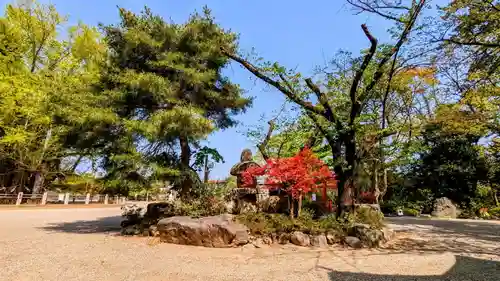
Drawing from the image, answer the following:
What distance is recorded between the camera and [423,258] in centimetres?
518

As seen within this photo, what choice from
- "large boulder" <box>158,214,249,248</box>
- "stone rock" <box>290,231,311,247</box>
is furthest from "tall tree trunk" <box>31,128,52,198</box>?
"stone rock" <box>290,231,311,247</box>

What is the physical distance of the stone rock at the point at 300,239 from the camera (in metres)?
6.22

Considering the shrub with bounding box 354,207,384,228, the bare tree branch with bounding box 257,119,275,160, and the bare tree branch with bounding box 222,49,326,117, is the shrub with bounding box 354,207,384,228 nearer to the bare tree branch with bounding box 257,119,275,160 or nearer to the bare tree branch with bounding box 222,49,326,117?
the bare tree branch with bounding box 222,49,326,117

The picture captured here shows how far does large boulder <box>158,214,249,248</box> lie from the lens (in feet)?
19.8

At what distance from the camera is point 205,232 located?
6090mm

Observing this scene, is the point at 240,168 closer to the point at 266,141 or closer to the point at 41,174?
the point at 266,141

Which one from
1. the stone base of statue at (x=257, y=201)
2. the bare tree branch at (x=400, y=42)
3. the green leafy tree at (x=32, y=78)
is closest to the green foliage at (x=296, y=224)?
the stone base of statue at (x=257, y=201)

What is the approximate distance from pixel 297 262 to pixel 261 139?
27.6 ft

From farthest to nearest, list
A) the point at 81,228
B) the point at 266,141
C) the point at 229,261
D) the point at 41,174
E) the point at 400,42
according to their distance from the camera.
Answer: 1. the point at 41,174
2. the point at 266,141
3. the point at 81,228
4. the point at 400,42
5. the point at 229,261

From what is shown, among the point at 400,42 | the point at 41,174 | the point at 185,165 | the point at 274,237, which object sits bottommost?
the point at 274,237

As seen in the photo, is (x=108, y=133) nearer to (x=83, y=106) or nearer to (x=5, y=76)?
(x=83, y=106)

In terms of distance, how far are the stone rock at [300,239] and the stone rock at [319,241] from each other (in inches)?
4.3

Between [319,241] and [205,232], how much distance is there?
2.53 metres

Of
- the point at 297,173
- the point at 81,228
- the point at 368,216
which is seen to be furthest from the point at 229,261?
the point at 81,228
